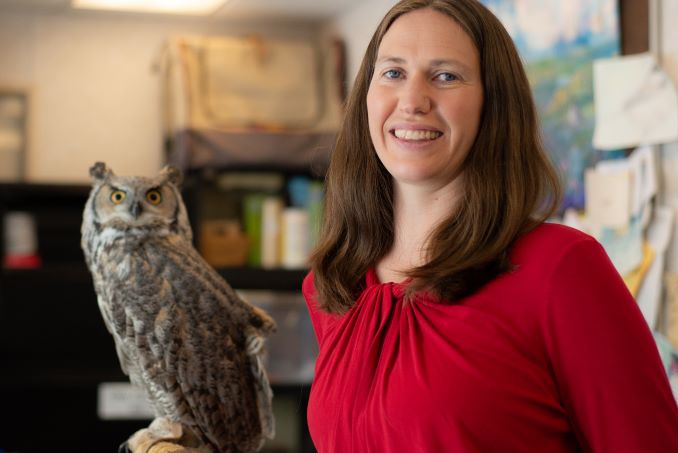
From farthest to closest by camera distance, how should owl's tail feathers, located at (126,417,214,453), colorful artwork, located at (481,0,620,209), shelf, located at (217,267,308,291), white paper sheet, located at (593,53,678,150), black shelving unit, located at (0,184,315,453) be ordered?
shelf, located at (217,267,308,291) → black shelving unit, located at (0,184,315,453) → colorful artwork, located at (481,0,620,209) → white paper sheet, located at (593,53,678,150) → owl's tail feathers, located at (126,417,214,453)

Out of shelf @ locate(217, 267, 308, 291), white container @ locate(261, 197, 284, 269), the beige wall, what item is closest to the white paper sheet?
shelf @ locate(217, 267, 308, 291)

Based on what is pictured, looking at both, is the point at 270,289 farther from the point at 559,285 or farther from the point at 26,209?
the point at 559,285

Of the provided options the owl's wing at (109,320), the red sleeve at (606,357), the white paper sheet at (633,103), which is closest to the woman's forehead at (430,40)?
the red sleeve at (606,357)

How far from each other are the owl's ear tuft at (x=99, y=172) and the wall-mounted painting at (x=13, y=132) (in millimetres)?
1914

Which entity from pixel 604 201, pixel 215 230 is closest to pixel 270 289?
pixel 215 230

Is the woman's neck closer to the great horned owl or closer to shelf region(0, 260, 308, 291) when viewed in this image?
the great horned owl

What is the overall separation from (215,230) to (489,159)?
2264 millimetres

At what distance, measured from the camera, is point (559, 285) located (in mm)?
909

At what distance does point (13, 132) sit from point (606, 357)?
2.80 metres

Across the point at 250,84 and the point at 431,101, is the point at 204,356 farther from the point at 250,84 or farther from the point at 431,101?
the point at 250,84

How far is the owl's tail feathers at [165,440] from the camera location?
1.18 metres

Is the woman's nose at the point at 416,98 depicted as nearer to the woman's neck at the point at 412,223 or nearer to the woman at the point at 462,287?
the woman at the point at 462,287

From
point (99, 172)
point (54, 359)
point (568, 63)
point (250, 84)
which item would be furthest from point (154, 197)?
point (250, 84)

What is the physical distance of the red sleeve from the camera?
899 mm
